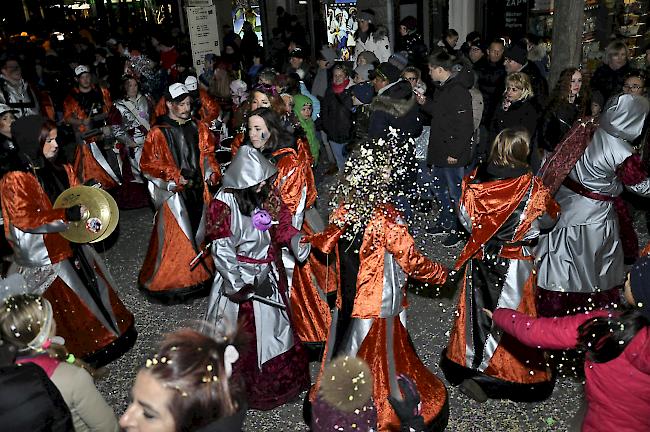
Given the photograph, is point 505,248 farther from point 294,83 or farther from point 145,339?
point 294,83

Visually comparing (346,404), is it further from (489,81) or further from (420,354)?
(489,81)

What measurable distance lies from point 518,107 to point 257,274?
149 inches

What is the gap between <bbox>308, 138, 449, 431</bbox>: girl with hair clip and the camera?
3664 mm

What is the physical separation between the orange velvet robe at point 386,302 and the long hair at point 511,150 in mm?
939

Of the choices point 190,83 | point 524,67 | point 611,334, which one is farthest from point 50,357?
point 524,67

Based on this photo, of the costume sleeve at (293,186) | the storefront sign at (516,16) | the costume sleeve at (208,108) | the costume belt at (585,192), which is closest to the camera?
the costume sleeve at (293,186)

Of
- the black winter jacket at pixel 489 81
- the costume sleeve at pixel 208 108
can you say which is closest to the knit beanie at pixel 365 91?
the black winter jacket at pixel 489 81

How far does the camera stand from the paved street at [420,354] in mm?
4352

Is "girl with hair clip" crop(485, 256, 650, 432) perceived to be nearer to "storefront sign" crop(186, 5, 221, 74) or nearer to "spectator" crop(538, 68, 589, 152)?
"spectator" crop(538, 68, 589, 152)

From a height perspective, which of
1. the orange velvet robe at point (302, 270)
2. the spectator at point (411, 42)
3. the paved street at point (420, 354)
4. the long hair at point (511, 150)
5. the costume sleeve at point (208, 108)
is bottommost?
the paved street at point (420, 354)

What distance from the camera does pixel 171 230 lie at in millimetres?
6090

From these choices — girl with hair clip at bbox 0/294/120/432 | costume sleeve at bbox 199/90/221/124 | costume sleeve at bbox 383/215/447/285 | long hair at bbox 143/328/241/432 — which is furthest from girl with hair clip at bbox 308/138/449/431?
costume sleeve at bbox 199/90/221/124

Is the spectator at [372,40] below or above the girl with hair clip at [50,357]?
above

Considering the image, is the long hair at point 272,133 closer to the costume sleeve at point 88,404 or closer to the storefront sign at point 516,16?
the costume sleeve at point 88,404
